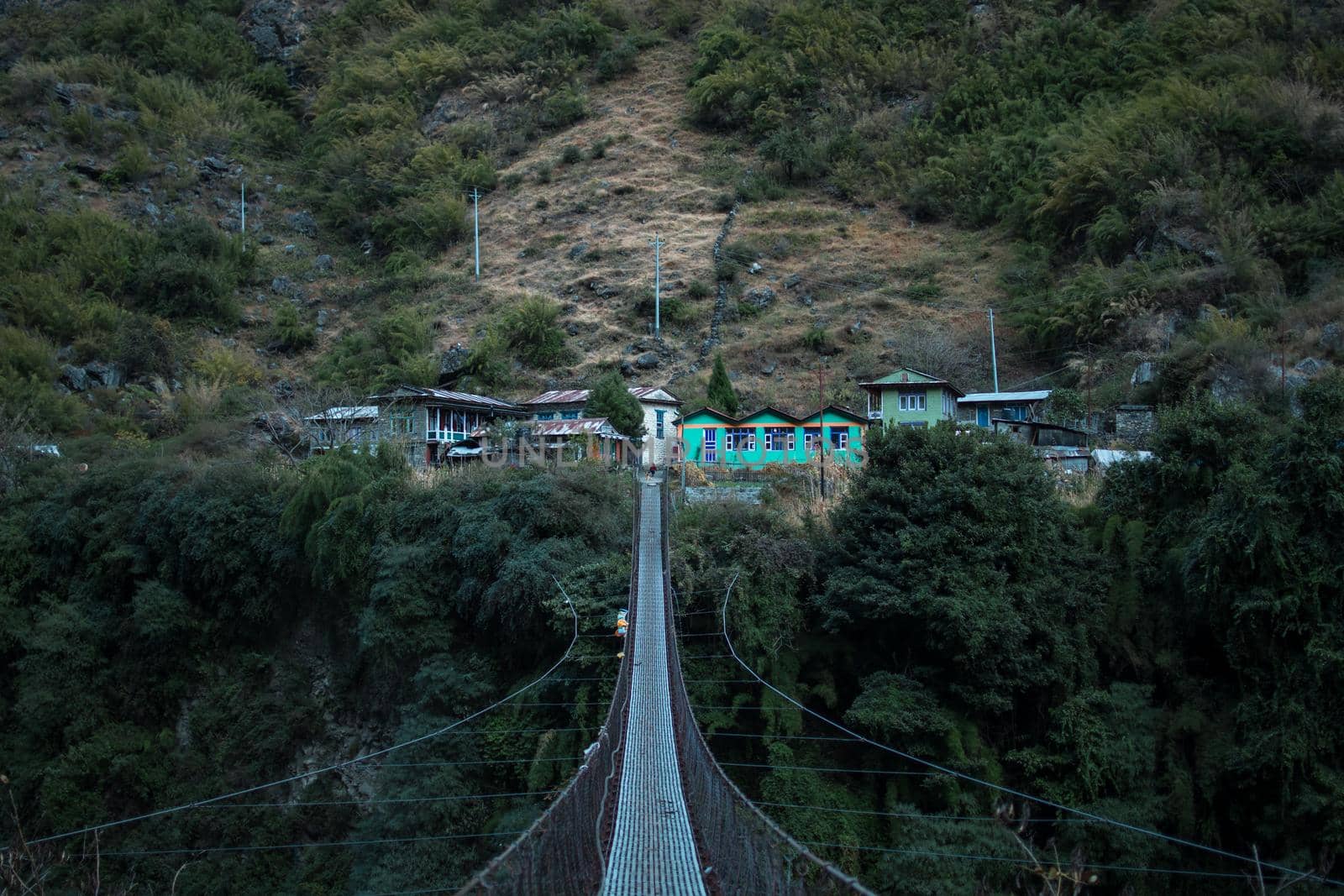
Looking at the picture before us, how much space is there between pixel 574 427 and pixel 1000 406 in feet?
36.1

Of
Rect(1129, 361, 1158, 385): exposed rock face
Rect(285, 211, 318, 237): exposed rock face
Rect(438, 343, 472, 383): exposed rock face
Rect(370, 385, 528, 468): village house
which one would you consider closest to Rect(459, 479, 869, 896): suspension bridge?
Rect(370, 385, 528, 468): village house

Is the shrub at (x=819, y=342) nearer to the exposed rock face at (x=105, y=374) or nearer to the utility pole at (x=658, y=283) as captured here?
the utility pole at (x=658, y=283)

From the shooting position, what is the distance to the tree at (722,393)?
1001 inches

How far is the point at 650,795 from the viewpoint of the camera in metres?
8.98

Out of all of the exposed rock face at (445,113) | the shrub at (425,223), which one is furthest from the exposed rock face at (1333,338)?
the exposed rock face at (445,113)

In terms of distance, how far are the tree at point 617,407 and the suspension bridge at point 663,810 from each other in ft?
21.6

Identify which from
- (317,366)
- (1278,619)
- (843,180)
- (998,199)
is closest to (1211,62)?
(998,199)

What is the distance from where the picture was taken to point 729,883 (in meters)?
7.45

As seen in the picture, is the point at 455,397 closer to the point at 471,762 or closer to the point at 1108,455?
the point at 471,762

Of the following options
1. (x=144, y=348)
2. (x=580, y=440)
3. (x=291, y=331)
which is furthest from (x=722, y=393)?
(x=144, y=348)

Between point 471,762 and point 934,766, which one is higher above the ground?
point 934,766

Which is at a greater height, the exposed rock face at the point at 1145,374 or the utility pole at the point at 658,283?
the utility pole at the point at 658,283

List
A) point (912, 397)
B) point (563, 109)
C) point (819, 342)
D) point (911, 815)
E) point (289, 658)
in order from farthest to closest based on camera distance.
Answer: point (563, 109) < point (819, 342) < point (912, 397) < point (289, 658) < point (911, 815)

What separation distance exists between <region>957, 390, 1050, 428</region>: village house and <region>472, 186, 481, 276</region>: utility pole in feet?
68.7
